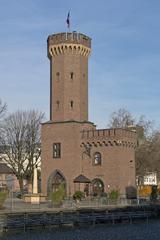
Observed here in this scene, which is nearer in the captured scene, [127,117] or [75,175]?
[75,175]

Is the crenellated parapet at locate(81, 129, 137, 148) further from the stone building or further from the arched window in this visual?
the arched window

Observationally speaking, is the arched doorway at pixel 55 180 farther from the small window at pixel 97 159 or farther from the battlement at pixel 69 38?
the battlement at pixel 69 38

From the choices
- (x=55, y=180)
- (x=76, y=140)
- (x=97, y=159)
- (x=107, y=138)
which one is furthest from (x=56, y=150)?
(x=107, y=138)

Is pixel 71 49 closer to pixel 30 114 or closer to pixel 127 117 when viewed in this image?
pixel 30 114

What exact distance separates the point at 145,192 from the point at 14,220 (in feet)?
137

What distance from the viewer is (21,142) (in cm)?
7662

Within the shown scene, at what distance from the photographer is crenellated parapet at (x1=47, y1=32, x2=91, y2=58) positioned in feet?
220

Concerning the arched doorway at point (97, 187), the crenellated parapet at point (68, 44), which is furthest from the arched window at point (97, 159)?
the crenellated parapet at point (68, 44)

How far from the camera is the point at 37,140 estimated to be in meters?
78.7

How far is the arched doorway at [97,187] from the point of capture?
209 ft

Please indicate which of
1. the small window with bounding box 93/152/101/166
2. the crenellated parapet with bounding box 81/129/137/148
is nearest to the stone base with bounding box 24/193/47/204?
the small window with bounding box 93/152/101/166

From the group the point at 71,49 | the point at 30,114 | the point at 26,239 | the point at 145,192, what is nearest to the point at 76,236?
the point at 26,239

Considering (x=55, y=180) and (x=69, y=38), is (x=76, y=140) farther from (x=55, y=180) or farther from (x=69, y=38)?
(x=69, y=38)

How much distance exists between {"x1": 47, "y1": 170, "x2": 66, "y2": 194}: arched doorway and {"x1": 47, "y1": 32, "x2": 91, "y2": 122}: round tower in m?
6.80
